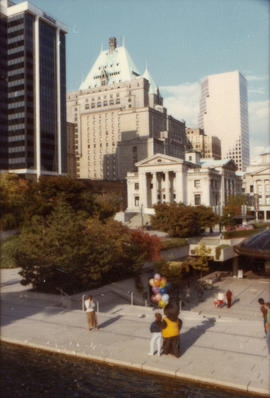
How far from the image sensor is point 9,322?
17.8m

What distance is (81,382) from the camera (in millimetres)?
11852

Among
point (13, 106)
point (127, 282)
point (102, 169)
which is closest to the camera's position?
point (127, 282)

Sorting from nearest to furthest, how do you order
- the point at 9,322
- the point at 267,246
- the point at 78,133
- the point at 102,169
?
1. the point at 9,322
2. the point at 267,246
3. the point at 102,169
4. the point at 78,133

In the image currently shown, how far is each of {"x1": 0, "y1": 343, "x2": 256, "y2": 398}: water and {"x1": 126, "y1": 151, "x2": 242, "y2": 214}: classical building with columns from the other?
8082 cm

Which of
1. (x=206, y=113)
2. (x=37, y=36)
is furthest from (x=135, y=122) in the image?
(x=37, y=36)

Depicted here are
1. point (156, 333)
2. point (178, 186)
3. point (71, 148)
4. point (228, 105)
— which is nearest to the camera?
point (156, 333)

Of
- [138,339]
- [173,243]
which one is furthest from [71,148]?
[138,339]

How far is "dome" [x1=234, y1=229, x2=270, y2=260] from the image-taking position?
40.0m

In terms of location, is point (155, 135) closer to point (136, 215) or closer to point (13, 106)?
point (13, 106)

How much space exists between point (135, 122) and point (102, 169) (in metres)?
25.0

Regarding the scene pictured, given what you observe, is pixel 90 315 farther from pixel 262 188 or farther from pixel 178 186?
pixel 262 188

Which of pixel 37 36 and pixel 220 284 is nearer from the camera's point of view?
pixel 220 284

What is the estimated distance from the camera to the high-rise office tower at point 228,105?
3991 inches

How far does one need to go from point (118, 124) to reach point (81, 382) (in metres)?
161
